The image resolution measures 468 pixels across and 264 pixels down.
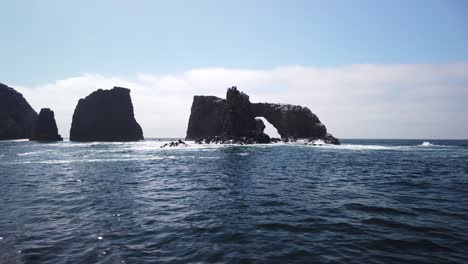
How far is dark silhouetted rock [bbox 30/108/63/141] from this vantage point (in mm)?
168625

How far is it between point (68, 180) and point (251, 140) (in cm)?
7644

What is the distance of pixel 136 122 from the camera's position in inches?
7790

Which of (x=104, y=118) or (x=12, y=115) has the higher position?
(x=12, y=115)

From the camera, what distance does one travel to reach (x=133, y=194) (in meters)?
19.3

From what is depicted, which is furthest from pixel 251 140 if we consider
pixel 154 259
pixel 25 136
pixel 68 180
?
pixel 25 136

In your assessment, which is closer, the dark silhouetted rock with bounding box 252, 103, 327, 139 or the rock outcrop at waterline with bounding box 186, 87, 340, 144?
the rock outcrop at waterline with bounding box 186, 87, 340, 144

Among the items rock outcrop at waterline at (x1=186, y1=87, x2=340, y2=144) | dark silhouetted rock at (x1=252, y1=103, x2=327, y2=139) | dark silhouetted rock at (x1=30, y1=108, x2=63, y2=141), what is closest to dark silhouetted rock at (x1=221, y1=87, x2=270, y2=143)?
rock outcrop at waterline at (x1=186, y1=87, x2=340, y2=144)

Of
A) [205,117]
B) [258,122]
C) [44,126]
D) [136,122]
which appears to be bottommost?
[258,122]

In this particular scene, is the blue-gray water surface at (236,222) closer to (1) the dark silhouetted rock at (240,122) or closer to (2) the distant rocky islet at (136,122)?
(2) the distant rocky islet at (136,122)

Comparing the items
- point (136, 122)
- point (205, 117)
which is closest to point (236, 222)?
point (205, 117)

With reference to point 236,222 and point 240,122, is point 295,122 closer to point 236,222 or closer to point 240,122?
point 240,122

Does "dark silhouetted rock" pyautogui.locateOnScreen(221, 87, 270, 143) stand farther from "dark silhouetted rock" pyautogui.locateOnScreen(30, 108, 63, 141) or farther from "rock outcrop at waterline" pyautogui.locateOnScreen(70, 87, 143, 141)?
"dark silhouetted rock" pyautogui.locateOnScreen(30, 108, 63, 141)

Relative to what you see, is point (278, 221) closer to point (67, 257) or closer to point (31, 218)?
point (67, 257)

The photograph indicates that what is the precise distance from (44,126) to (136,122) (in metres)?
52.5
